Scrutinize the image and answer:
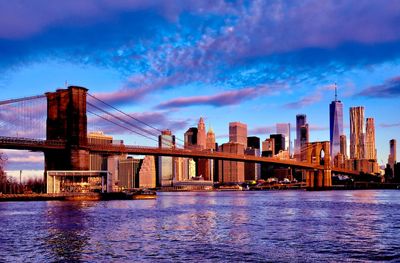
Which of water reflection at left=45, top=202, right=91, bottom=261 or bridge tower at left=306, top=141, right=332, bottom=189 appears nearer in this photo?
water reflection at left=45, top=202, right=91, bottom=261

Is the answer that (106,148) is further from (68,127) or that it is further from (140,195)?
(140,195)

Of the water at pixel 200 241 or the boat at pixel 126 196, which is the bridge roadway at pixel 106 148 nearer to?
the boat at pixel 126 196

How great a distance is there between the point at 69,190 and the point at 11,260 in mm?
69712

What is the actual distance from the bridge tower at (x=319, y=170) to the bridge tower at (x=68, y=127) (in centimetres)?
9536

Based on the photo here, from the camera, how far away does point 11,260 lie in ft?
74.9

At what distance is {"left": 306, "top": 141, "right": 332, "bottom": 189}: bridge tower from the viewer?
558 ft

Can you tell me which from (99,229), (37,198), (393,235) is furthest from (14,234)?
(37,198)

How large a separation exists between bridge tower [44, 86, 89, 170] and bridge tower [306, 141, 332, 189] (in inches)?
3755

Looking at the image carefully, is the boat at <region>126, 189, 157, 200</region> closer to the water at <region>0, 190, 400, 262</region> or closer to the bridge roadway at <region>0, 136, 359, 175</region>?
the bridge roadway at <region>0, 136, 359, 175</region>

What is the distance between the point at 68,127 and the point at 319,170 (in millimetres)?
99386

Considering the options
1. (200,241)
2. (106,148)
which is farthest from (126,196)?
(200,241)

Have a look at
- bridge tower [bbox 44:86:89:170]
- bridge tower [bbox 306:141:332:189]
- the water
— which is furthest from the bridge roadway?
bridge tower [bbox 306:141:332:189]

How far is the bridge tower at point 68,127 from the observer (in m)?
90.9

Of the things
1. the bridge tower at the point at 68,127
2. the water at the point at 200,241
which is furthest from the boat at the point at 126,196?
the water at the point at 200,241
